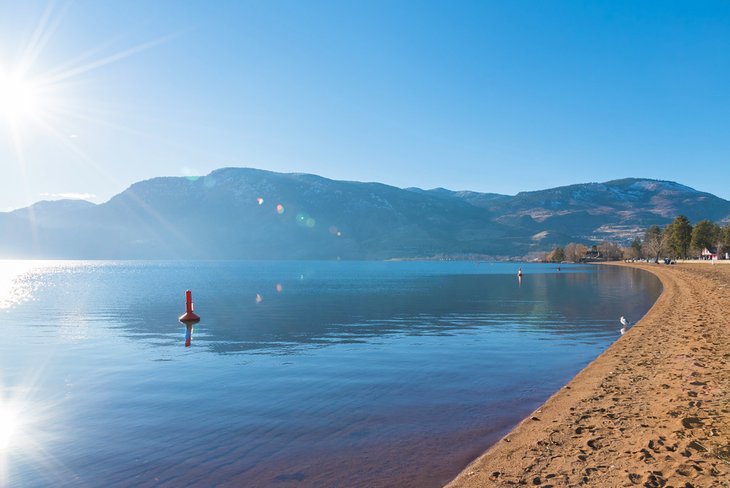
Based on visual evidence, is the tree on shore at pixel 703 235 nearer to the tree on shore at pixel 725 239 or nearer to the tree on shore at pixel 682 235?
the tree on shore at pixel 725 239

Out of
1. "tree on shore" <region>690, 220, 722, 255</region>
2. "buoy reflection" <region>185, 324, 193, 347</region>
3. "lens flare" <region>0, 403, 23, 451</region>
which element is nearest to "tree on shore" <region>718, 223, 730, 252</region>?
"tree on shore" <region>690, 220, 722, 255</region>

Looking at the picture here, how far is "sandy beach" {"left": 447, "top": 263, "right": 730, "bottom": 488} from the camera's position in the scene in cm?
957

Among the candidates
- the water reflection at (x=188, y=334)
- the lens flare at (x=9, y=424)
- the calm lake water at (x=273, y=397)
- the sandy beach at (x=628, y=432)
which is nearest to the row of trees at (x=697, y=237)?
the calm lake water at (x=273, y=397)

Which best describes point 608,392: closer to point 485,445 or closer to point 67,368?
point 485,445

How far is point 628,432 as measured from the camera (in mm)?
11969

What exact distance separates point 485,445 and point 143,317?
43.6 m

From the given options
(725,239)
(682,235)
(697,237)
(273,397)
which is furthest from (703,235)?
(273,397)

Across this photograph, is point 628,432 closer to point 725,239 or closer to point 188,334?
point 188,334

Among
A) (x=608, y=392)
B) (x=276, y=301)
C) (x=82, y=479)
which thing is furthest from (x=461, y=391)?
(x=276, y=301)

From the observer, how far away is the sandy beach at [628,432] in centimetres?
957

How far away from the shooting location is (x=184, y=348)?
99.8 feet

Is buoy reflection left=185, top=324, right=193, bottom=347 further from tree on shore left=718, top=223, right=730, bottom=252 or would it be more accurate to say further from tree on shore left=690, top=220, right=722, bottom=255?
tree on shore left=718, top=223, right=730, bottom=252

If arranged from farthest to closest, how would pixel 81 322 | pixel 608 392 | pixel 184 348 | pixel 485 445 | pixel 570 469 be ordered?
pixel 81 322 < pixel 184 348 < pixel 608 392 < pixel 485 445 < pixel 570 469

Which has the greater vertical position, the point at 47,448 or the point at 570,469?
the point at 570,469
